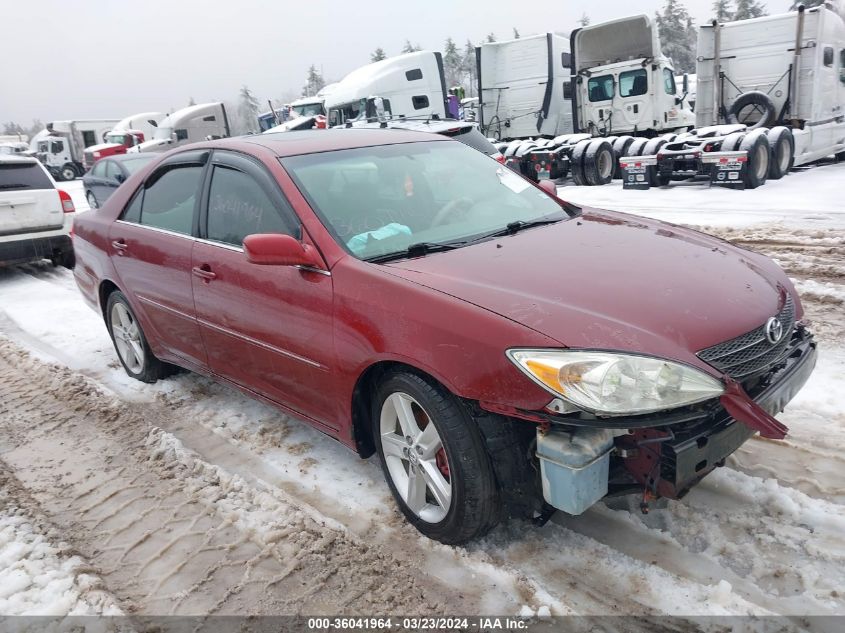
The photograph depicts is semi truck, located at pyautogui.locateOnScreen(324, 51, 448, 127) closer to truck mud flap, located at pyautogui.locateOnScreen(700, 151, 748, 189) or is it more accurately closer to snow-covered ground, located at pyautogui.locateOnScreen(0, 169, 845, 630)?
truck mud flap, located at pyautogui.locateOnScreen(700, 151, 748, 189)

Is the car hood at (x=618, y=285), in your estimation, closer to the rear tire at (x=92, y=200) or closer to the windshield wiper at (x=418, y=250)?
the windshield wiper at (x=418, y=250)

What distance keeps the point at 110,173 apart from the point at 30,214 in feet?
23.3

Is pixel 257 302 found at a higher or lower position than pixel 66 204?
lower

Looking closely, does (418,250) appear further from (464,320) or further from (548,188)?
(548,188)

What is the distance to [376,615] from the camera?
235 cm

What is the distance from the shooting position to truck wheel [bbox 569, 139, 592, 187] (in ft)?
46.8

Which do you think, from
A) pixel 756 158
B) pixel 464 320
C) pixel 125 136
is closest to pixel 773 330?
pixel 464 320

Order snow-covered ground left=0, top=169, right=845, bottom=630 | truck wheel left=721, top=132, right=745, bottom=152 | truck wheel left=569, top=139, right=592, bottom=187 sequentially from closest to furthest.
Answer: snow-covered ground left=0, top=169, right=845, bottom=630, truck wheel left=721, top=132, right=745, bottom=152, truck wheel left=569, top=139, right=592, bottom=187

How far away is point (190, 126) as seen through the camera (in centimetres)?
2867

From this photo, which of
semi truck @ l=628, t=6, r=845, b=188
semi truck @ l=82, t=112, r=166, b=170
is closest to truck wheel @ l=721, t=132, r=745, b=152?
Answer: semi truck @ l=628, t=6, r=845, b=188

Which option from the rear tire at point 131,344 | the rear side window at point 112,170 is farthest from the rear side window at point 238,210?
the rear side window at point 112,170

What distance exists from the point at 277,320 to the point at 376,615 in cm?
141

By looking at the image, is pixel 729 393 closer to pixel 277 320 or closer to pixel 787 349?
pixel 787 349

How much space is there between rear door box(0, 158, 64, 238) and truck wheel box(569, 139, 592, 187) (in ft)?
33.4
